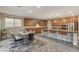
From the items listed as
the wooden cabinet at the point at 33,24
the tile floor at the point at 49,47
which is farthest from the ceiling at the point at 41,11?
the tile floor at the point at 49,47

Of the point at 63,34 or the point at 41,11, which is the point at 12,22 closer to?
the point at 41,11

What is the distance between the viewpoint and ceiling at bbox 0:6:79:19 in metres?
2.45

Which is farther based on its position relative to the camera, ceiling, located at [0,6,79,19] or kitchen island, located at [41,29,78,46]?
kitchen island, located at [41,29,78,46]

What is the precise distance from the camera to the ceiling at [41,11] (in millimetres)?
2455

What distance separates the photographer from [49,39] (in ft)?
9.80

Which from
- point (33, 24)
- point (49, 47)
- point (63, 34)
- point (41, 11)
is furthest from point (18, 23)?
point (63, 34)

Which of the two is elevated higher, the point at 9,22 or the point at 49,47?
the point at 9,22

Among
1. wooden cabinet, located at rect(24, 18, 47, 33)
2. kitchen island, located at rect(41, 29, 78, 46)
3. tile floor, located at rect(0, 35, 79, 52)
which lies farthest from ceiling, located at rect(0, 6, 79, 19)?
tile floor, located at rect(0, 35, 79, 52)

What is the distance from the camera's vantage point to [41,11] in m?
2.59

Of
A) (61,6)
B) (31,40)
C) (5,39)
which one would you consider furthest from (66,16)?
(5,39)

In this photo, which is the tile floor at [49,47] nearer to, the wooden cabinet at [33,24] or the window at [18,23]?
the wooden cabinet at [33,24]

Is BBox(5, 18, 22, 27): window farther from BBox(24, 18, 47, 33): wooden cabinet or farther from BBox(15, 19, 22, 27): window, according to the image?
BBox(24, 18, 47, 33): wooden cabinet
